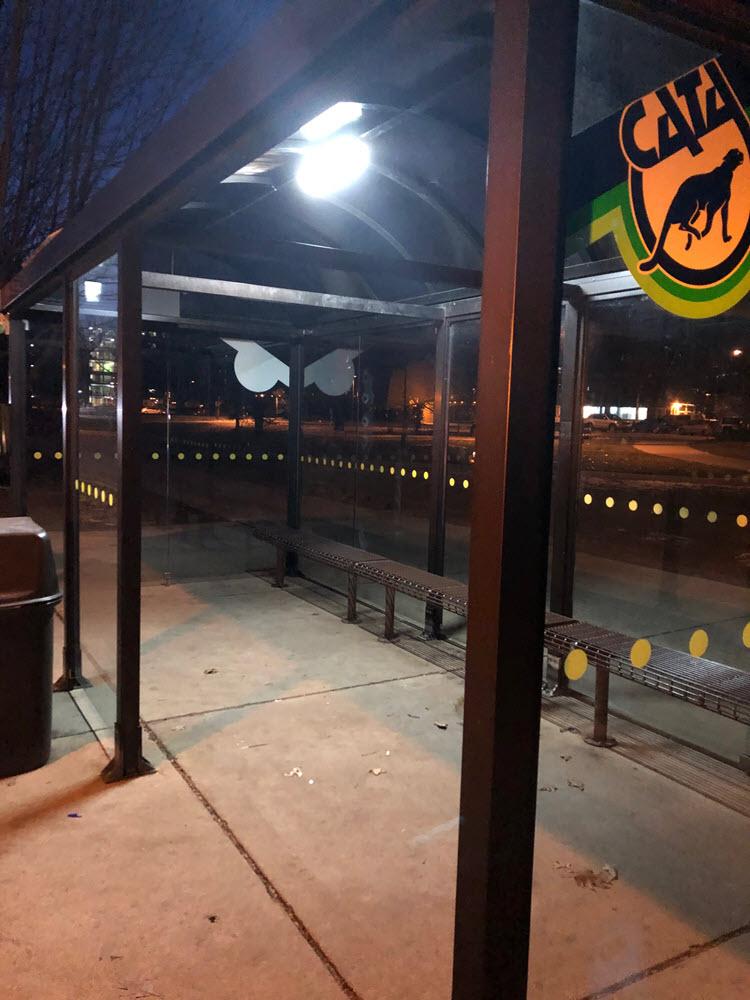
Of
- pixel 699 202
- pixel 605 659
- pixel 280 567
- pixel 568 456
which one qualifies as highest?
pixel 699 202

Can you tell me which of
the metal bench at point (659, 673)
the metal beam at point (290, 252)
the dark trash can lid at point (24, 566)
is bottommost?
the metal bench at point (659, 673)

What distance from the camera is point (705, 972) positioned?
2.46 metres

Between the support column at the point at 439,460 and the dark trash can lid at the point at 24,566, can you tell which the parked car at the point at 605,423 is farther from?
the dark trash can lid at the point at 24,566

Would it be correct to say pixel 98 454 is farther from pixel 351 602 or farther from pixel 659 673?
pixel 659 673

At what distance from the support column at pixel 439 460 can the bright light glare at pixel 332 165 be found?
128 cm

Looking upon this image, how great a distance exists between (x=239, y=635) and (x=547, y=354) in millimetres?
5001

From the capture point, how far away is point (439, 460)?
5.96m

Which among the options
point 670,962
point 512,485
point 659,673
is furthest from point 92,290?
point 670,962

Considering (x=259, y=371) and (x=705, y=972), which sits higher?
(x=259, y=371)

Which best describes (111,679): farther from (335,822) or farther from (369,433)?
(369,433)

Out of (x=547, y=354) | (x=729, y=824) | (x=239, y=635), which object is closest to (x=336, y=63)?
(x=547, y=354)

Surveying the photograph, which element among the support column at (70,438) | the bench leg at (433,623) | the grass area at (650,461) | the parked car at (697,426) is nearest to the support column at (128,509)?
the support column at (70,438)

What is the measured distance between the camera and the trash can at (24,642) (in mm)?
3506

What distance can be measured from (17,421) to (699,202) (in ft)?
20.4
